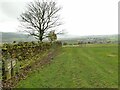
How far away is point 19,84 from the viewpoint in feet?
38.3

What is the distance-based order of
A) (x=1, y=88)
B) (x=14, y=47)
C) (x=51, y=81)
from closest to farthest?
(x=1, y=88), (x=51, y=81), (x=14, y=47)

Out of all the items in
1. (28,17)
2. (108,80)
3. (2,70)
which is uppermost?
(28,17)

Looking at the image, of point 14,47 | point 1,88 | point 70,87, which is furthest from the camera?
point 14,47

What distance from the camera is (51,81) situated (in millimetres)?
12664

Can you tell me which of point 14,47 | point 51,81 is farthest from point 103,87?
point 14,47

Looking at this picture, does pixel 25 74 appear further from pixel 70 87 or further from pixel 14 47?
pixel 70 87

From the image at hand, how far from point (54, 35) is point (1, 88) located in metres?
45.3

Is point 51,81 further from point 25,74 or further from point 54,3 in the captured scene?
point 54,3

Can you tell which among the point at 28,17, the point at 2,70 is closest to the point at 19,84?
the point at 2,70

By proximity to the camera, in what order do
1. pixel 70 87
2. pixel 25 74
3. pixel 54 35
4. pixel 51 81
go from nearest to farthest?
pixel 70 87 < pixel 51 81 < pixel 25 74 < pixel 54 35

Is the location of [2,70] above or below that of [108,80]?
above

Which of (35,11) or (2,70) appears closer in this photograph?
(2,70)

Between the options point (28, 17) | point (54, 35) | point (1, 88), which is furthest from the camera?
point (54, 35)

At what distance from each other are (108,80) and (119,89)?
85.3 inches
